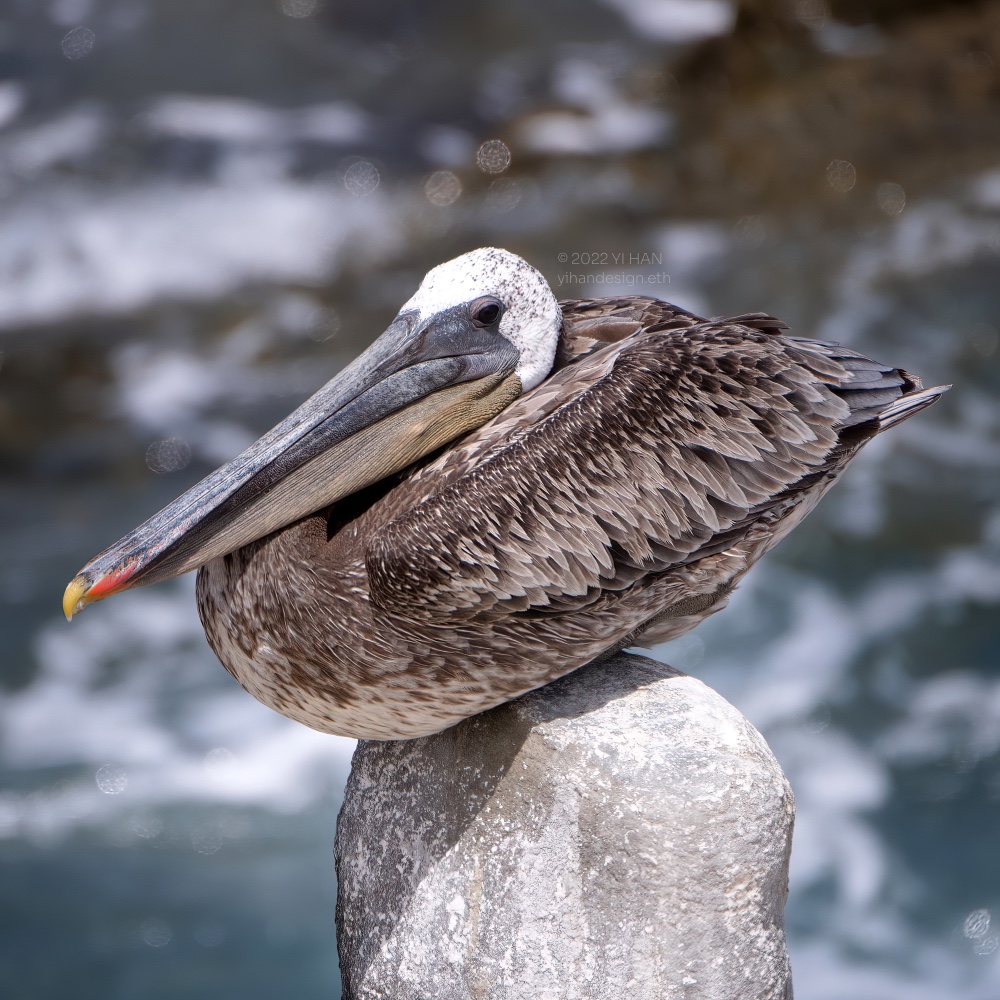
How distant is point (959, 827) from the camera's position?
24.5 ft

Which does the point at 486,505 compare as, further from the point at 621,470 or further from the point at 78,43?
the point at 78,43

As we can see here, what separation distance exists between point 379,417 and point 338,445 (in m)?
0.15

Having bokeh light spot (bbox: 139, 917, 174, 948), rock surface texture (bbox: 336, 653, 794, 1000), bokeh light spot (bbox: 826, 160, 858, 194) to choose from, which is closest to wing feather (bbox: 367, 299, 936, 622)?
rock surface texture (bbox: 336, 653, 794, 1000)

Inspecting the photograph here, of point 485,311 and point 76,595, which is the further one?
point 485,311

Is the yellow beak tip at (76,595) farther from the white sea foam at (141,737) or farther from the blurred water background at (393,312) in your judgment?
the white sea foam at (141,737)

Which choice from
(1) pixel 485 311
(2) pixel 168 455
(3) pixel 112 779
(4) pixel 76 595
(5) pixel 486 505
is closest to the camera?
(4) pixel 76 595

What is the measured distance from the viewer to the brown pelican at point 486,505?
342 cm

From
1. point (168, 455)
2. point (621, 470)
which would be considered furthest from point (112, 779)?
point (621, 470)

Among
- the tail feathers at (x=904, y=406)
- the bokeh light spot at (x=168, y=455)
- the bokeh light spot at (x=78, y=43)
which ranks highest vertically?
the tail feathers at (x=904, y=406)

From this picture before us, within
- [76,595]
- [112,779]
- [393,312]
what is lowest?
[112,779]

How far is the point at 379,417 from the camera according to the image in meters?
3.63

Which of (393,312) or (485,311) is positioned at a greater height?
(485,311)

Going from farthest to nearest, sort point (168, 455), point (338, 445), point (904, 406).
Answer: point (168, 455) < point (904, 406) < point (338, 445)

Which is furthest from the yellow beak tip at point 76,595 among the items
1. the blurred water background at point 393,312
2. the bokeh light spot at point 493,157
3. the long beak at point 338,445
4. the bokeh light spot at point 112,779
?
the bokeh light spot at point 493,157
